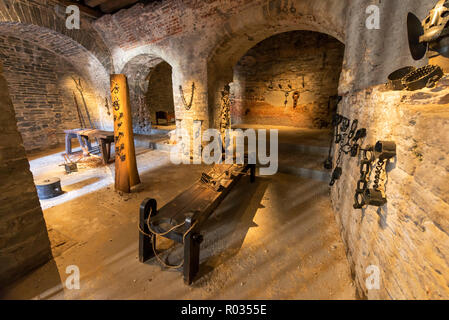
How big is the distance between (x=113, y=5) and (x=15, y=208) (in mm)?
6892

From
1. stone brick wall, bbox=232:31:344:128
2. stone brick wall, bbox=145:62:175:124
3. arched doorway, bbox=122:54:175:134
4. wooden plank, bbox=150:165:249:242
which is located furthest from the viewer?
stone brick wall, bbox=145:62:175:124

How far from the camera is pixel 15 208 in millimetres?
2004

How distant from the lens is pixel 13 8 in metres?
5.21

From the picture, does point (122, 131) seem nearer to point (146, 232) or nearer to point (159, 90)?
point (146, 232)

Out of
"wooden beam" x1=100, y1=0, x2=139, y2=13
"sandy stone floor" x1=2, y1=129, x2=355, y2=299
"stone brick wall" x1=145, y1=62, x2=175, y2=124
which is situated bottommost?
"sandy stone floor" x1=2, y1=129, x2=355, y2=299

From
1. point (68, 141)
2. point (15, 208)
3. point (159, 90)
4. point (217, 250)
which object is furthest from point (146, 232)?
point (159, 90)

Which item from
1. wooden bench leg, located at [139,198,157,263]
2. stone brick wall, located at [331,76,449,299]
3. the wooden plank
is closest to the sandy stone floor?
wooden bench leg, located at [139,198,157,263]

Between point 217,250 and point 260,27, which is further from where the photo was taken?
point 260,27

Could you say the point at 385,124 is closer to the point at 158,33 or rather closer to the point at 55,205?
the point at 55,205

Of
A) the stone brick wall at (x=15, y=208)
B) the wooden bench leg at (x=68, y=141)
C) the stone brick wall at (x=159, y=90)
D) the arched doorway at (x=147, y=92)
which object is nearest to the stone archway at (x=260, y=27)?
the arched doorway at (x=147, y=92)

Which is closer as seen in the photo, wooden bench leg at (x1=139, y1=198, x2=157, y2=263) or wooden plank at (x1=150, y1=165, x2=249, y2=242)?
wooden plank at (x1=150, y1=165, x2=249, y2=242)

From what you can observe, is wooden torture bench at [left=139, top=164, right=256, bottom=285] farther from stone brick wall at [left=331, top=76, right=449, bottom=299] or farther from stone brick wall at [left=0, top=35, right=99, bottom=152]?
stone brick wall at [left=0, top=35, right=99, bottom=152]

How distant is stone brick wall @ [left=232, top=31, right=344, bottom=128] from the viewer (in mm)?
7930
